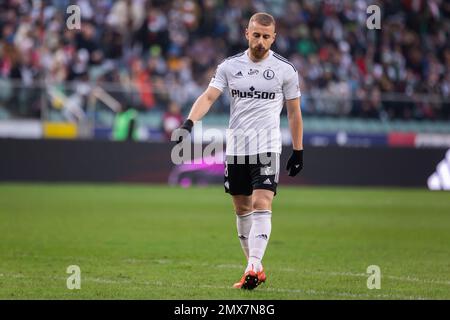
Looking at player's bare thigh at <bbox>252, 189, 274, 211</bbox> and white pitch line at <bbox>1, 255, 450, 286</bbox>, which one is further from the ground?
player's bare thigh at <bbox>252, 189, 274, 211</bbox>

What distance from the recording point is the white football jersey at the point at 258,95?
8.39m

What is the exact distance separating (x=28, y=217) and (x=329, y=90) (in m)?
14.1

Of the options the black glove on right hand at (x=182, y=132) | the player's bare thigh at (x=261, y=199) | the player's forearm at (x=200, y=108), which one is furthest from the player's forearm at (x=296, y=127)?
the black glove on right hand at (x=182, y=132)

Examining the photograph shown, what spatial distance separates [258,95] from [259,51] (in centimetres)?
40

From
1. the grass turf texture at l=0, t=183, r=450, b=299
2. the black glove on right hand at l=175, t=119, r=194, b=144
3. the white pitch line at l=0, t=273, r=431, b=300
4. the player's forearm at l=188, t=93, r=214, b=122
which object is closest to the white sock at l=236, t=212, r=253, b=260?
the grass turf texture at l=0, t=183, r=450, b=299

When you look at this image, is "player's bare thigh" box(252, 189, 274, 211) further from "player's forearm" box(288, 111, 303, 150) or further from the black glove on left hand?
"player's forearm" box(288, 111, 303, 150)

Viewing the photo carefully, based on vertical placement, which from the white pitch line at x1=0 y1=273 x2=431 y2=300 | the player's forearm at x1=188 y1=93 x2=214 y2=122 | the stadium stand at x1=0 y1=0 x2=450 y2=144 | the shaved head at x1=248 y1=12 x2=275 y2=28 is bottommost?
the white pitch line at x1=0 y1=273 x2=431 y2=300

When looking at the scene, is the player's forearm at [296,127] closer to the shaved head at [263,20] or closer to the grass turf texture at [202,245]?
the shaved head at [263,20]

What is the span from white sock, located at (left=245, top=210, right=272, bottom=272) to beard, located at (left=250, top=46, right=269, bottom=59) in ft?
4.59

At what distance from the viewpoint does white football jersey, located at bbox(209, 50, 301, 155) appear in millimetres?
8391

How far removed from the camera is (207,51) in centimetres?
2770

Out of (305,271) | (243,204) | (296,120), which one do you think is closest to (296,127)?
(296,120)

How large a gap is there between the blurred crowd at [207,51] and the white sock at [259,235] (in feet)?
50.1
